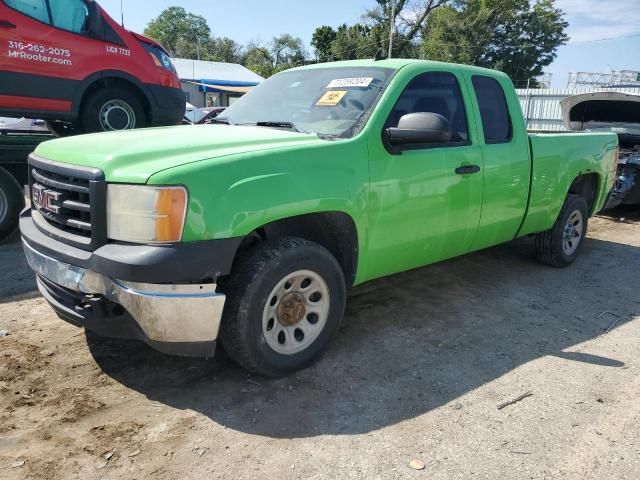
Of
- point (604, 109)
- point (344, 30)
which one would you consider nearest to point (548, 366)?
point (604, 109)

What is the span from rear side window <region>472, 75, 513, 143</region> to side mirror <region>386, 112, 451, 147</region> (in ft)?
3.53

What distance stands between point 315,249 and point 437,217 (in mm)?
1169

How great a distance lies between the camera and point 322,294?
337 cm

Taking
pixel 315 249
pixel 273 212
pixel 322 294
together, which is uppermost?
pixel 273 212

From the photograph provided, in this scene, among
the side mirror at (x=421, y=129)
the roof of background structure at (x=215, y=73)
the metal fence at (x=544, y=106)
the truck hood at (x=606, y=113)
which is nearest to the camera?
the side mirror at (x=421, y=129)

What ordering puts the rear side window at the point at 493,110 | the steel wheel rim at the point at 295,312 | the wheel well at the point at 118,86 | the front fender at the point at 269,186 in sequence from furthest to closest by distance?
the wheel well at the point at 118,86
the rear side window at the point at 493,110
the steel wheel rim at the point at 295,312
the front fender at the point at 269,186

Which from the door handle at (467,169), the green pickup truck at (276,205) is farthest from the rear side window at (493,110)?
the door handle at (467,169)

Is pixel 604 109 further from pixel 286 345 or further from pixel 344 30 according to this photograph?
pixel 344 30

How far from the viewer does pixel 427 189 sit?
3.80 m

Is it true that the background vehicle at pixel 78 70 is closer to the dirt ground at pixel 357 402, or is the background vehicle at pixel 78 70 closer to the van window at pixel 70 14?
the van window at pixel 70 14

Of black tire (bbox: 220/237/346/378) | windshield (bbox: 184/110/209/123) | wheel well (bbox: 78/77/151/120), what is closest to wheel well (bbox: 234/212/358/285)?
black tire (bbox: 220/237/346/378)

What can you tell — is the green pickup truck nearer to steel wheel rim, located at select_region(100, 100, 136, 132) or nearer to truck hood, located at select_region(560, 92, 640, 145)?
steel wheel rim, located at select_region(100, 100, 136, 132)

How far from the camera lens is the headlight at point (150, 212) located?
262 centimetres

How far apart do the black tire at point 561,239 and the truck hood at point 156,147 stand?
337 centimetres
